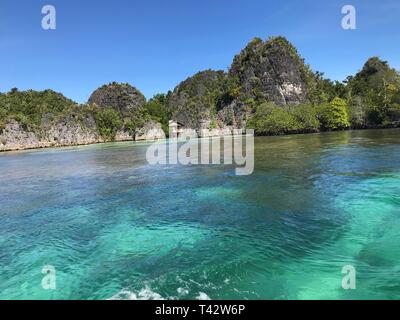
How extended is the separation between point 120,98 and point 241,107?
146 feet

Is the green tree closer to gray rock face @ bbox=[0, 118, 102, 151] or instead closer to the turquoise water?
the turquoise water

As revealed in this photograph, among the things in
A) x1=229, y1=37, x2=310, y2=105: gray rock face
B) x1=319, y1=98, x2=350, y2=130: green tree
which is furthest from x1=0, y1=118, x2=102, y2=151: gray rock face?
x1=319, y1=98, x2=350, y2=130: green tree

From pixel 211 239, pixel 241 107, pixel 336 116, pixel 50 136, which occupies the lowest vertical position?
pixel 211 239

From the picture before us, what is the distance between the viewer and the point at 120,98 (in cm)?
11775

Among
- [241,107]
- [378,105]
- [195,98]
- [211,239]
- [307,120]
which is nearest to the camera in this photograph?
[211,239]

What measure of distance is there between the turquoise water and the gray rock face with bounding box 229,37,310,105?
87099mm

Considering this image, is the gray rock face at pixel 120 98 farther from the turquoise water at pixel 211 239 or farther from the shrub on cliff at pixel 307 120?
the turquoise water at pixel 211 239

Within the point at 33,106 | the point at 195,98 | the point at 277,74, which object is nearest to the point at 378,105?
the point at 277,74

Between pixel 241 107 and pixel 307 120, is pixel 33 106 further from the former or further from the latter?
pixel 307 120

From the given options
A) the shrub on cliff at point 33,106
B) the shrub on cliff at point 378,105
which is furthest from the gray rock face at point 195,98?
the shrub on cliff at point 378,105
